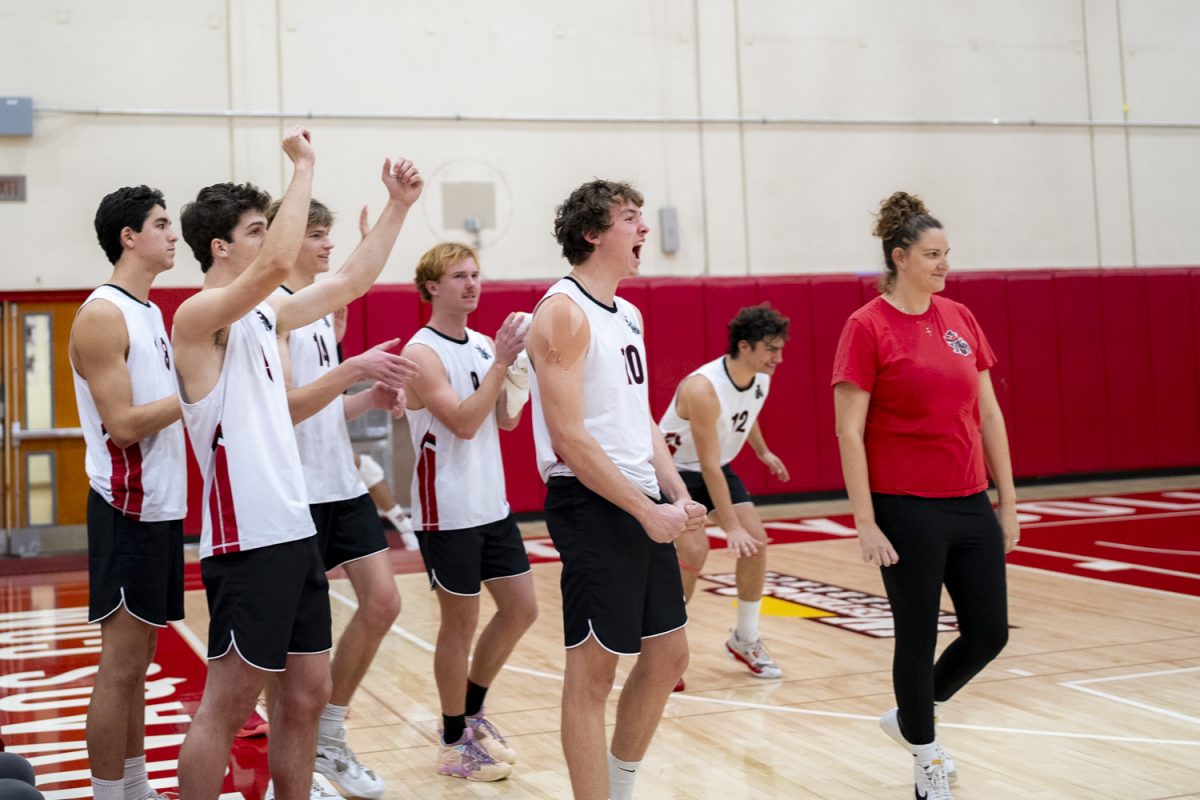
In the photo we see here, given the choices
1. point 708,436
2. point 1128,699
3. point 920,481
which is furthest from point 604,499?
point 1128,699

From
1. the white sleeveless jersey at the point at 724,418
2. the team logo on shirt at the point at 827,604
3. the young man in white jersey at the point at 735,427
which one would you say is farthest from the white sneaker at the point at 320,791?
the team logo on shirt at the point at 827,604

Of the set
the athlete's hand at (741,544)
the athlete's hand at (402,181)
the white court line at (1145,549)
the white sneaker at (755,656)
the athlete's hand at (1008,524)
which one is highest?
the athlete's hand at (402,181)

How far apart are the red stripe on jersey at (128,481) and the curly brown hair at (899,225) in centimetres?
237

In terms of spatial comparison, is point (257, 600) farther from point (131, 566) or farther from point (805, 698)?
point (805, 698)

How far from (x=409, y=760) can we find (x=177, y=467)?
1589 mm

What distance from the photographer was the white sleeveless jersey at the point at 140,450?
11.7ft

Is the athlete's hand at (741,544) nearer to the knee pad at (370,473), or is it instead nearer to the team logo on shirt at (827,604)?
the team logo on shirt at (827,604)

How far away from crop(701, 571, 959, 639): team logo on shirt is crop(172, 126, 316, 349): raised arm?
4.06 metres

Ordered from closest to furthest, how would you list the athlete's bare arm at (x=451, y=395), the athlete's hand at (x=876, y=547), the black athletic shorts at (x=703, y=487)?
the athlete's hand at (x=876, y=547) → the athlete's bare arm at (x=451, y=395) → the black athletic shorts at (x=703, y=487)

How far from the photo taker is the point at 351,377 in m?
3.35

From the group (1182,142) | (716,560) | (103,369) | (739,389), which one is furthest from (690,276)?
(103,369)

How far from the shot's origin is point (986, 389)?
4.02m

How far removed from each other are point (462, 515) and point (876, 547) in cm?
147

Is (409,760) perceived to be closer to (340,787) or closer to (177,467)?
(340,787)
